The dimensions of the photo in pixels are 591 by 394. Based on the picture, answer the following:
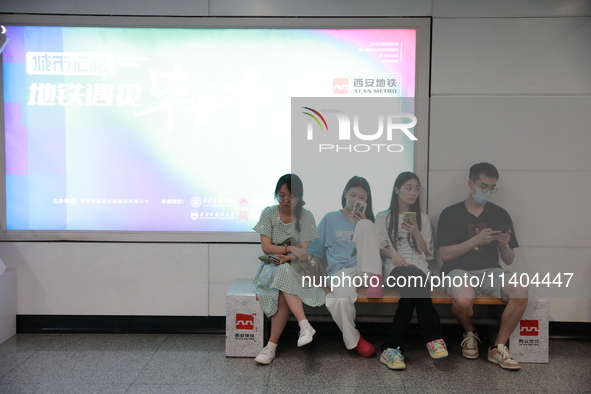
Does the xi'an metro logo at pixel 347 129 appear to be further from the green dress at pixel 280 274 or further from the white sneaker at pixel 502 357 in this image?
the white sneaker at pixel 502 357

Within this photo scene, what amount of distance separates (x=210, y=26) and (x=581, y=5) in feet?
9.18

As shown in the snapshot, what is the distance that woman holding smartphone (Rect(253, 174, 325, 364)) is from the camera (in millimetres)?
3438

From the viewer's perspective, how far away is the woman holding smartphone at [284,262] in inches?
135

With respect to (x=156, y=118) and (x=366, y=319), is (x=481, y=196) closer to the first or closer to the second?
(x=366, y=319)

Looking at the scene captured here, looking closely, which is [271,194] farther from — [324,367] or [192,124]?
[324,367]

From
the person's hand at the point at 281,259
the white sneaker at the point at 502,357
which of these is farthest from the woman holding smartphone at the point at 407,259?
the person's hand at the point at 281,259

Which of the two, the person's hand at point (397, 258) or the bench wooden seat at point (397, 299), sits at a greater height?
the person's hand at point (397, 258)

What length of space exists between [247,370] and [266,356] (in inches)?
6.2

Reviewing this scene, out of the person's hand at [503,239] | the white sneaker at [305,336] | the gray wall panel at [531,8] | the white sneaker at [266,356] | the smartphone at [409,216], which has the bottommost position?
the white sneaker at [266,356]

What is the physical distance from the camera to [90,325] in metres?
4.04

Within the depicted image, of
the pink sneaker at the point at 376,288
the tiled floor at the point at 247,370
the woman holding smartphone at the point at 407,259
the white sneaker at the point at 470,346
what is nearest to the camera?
the tiled floor at the point at 247,370

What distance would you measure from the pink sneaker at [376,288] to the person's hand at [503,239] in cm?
82

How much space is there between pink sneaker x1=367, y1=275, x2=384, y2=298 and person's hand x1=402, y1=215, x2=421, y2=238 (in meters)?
0.36

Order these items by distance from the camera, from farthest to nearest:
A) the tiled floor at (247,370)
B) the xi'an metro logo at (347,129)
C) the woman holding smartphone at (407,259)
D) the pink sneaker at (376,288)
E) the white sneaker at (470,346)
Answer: the white sneaker at (470,346)
the pink sneaker at (376,288)
the woman holding smartphone at (407,259)
the xi'an metro logo at (347,129)
the tiled floor at (247,370)
